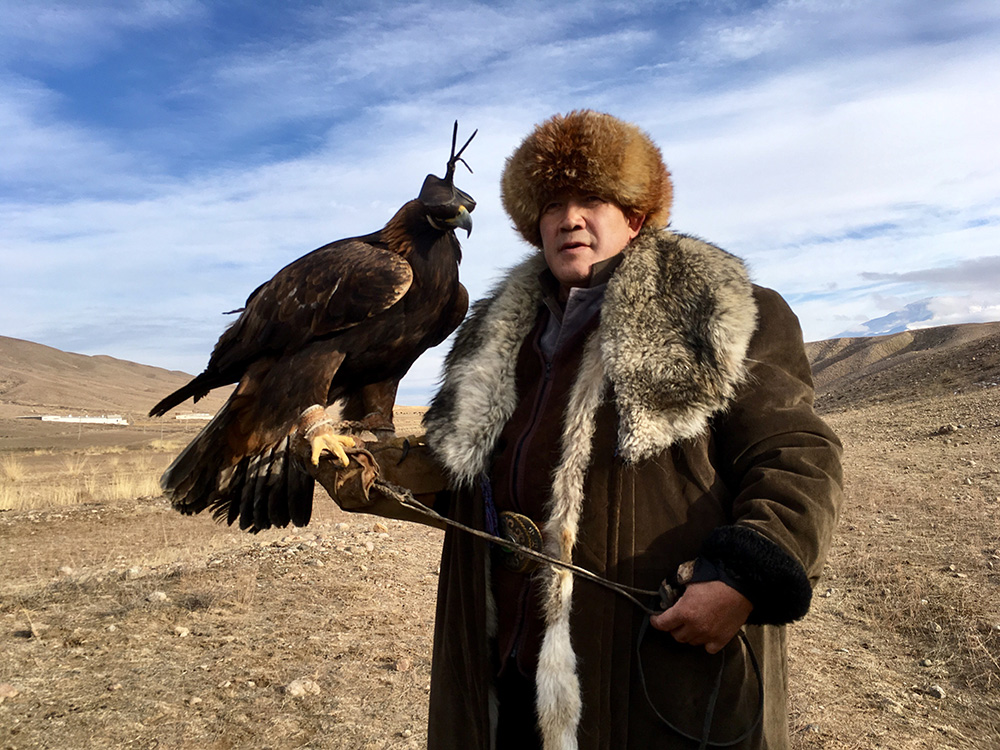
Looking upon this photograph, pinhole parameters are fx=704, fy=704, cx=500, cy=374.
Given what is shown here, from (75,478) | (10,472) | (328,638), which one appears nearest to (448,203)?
(328,638)

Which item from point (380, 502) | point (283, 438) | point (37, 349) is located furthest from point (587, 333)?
point (37, 349)

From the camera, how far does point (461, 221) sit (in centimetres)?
307

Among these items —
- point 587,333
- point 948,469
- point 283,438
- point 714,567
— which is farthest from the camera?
point 948,469

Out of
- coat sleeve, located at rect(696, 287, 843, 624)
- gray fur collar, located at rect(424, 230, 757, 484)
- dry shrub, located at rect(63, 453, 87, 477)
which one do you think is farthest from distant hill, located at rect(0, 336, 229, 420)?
coat sleeve, located at rect(696, 287, 843, 624)

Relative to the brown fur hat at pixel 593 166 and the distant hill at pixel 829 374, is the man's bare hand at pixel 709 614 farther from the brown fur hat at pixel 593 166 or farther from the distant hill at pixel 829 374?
Result: the brown fur hat at pixel 593 166

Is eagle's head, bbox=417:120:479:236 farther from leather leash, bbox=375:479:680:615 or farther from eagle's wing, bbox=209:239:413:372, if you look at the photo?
leather leash, bbox=375:479:680:615

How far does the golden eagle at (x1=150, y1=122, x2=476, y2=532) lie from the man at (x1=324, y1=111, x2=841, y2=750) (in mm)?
1123

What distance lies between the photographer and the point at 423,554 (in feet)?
20.1

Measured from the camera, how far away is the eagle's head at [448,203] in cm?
307

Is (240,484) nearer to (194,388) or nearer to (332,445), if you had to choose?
(194,388)

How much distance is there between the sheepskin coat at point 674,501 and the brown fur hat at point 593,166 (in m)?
0.20

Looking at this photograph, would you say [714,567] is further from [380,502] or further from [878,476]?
[878,476]

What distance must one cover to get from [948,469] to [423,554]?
21.3ft

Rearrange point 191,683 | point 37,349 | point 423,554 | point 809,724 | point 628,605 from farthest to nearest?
point 37,349 < point 423,554 < point 191,683 < point 809,724 < point 628,605
